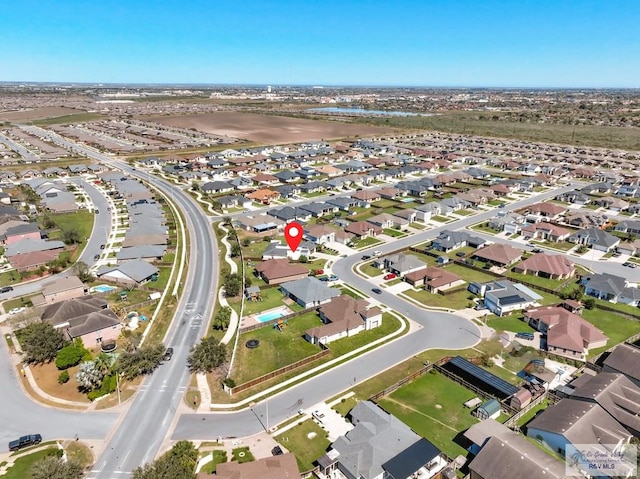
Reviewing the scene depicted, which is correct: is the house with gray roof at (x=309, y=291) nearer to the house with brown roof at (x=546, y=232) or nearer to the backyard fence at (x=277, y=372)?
the backyard fence at (x=277, y=372)

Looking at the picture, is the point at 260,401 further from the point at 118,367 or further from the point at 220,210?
the point at 220,210

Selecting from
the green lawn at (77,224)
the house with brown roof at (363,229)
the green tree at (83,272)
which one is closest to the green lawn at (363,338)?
the house with brown roof at (363,229)

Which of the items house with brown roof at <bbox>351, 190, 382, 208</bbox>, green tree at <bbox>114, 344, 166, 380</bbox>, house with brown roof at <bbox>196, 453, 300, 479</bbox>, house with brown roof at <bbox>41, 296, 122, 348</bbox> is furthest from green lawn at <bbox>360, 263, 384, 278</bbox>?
house with brown roof at <bbox>196, 453, 300, 479</bbox>

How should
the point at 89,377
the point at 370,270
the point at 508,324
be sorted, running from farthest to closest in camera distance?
the point at 370,270, the point at 508,324, the point at 89,377

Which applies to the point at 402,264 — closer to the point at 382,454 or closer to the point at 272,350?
the point at 272,350

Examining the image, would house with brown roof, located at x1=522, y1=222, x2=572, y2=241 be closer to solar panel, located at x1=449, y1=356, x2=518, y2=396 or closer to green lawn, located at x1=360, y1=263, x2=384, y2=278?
green lawn, located at x1=360, y1=263, x2=384, y2=278

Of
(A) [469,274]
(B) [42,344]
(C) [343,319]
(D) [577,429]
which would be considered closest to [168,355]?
(B) [42,344]
